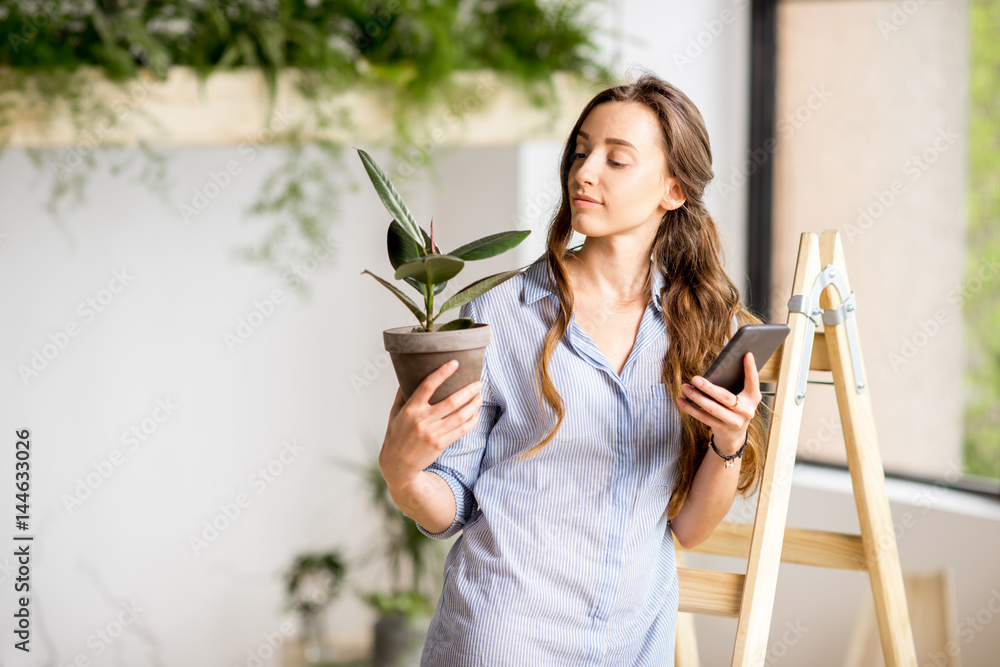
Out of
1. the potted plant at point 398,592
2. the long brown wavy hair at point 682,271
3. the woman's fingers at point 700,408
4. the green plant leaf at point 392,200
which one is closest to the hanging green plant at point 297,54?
the potted plant at point 398,592

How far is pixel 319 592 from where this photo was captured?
2.96 m

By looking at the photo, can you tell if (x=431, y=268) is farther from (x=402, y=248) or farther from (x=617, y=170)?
(x=617, y=170)

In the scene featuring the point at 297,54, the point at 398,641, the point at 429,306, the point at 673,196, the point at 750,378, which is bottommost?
the point at 398,641

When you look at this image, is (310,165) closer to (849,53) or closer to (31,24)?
(31,24)

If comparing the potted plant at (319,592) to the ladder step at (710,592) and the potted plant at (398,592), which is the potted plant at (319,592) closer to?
the potted plant at (398,592)

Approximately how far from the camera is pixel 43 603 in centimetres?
261

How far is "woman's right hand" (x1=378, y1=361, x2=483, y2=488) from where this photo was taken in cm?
100

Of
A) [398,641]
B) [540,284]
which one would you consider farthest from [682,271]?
[398,641]

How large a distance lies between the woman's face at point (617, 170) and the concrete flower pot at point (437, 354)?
0.84 feet

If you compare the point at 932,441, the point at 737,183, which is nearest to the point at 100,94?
the point at 737,183

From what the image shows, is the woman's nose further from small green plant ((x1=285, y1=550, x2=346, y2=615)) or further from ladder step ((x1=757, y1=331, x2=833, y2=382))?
small green plant ((x1=285, y1=550, x2=346, y2=615))

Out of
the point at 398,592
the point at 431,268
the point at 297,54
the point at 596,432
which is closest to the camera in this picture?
the point at 431,268

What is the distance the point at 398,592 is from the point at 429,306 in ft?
6.57

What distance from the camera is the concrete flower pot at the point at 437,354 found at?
0.98 meters
